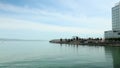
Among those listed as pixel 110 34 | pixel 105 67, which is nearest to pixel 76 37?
pixel 110 34

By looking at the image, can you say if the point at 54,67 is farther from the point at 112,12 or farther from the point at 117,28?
the point at 112,12

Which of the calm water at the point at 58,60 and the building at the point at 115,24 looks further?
the building at the point at 115,24

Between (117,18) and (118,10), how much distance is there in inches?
236

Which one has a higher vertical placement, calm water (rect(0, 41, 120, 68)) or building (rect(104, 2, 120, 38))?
building (rect(104, 2, 120, 38))

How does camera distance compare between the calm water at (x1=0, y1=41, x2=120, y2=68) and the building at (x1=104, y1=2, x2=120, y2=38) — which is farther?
the building at (x1=104, y1=2, x2=120, y2=38)

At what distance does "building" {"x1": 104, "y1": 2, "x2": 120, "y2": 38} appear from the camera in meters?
140

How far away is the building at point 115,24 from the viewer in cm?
14048

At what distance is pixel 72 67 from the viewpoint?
3294 centimetres

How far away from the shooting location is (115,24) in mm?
147625

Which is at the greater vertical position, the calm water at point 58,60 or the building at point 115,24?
the building at point 115,24

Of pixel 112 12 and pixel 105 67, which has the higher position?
pixel 112 12

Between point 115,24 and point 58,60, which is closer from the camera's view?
point 58,60

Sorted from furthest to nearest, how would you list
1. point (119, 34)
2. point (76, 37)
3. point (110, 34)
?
point (76, 37), point (110, 34), point (119, 34)

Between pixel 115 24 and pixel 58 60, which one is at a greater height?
pixel 115 24
